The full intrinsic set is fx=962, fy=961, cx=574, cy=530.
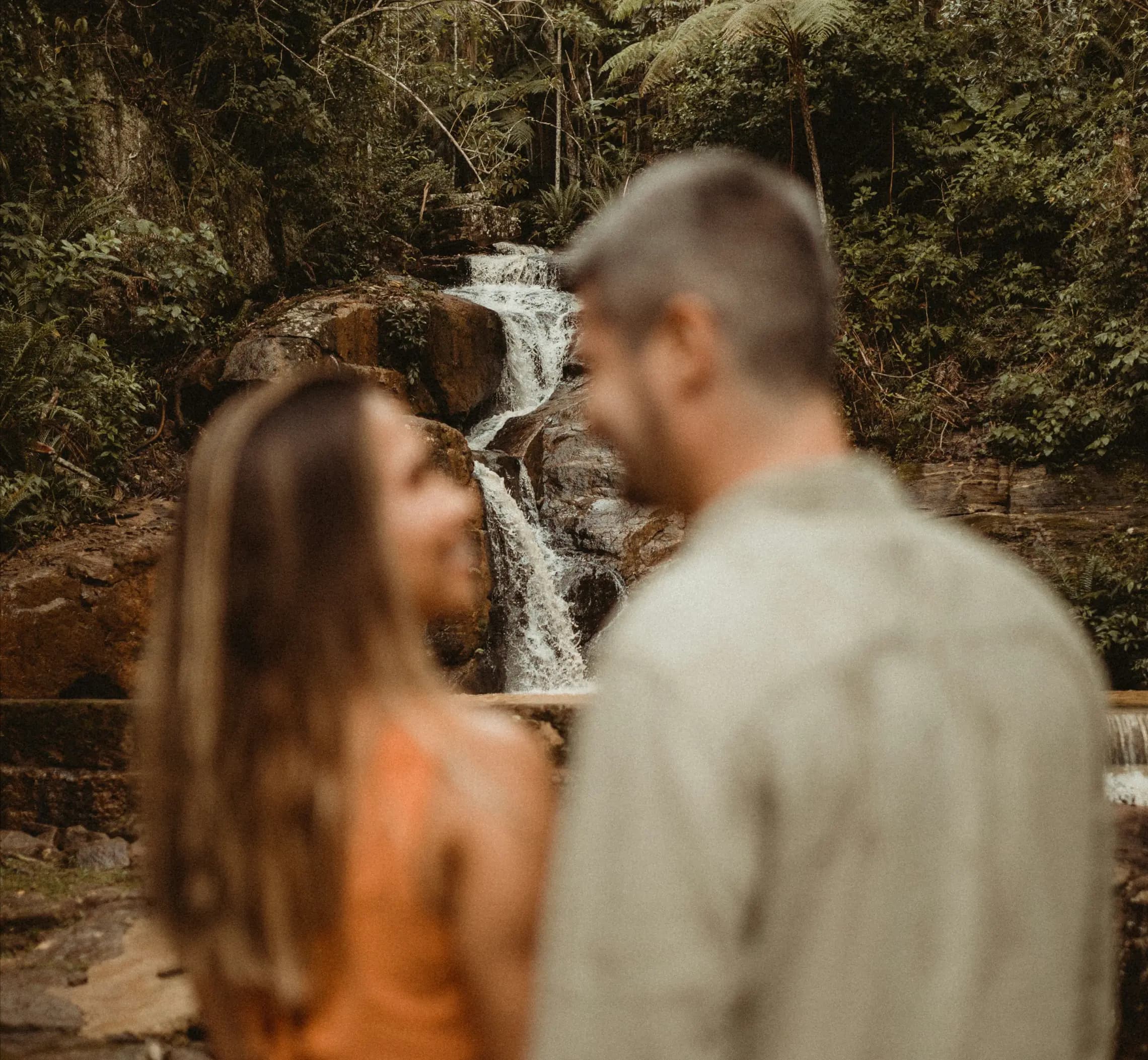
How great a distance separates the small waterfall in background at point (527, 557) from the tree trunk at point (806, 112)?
3.98 metres

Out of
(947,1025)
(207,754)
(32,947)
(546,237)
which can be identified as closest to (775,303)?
(947,1025)

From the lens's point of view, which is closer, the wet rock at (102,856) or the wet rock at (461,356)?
the wet rock at (102,856)

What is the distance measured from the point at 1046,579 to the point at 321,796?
9.88 m

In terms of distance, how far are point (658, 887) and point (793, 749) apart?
0.15 meters

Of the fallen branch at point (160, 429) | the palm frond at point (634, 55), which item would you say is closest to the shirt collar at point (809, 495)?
the fallen branch at point (160, 429)

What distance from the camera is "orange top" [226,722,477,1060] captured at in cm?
103

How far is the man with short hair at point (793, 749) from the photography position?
2.52 feet

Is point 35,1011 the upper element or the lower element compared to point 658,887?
lower

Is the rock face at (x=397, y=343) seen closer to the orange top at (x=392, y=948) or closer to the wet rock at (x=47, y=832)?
the wet rock at (x=47, y=832)

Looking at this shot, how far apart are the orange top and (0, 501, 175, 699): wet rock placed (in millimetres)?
6452

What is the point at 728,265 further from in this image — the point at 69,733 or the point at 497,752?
the point at 69,733

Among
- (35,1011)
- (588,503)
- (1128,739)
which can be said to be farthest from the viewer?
(588,503)

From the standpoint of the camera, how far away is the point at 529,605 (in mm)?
9727

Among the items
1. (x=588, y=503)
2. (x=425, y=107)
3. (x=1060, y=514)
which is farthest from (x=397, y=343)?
(x=1060, y=514)
